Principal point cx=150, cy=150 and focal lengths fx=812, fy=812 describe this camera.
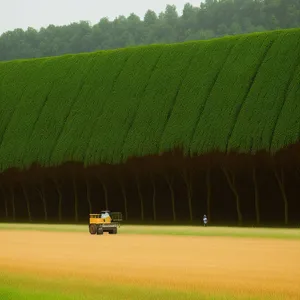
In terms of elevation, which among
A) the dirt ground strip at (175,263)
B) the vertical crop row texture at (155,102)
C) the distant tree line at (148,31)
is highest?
the distant tree line at (148,31)

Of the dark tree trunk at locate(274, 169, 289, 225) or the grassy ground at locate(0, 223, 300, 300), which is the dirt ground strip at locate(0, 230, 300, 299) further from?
the dark tree trunk at locate(274, 169, 289, 225)

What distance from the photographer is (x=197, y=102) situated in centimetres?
6925

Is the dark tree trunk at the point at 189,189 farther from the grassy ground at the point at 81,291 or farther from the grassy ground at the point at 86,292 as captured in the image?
the grassy ground at the point at 86,292

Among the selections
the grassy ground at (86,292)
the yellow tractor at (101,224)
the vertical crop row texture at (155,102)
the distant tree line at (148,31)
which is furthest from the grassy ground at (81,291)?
the distant tree line at (148,31)

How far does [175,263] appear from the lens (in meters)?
27.9

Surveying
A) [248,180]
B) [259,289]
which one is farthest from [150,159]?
[259,289]

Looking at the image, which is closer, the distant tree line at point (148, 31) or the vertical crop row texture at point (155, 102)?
the vertical crop row texture at point (155, 102)

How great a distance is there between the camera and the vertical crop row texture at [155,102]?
64.6m

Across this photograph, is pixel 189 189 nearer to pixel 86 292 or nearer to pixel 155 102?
pixel 155 102

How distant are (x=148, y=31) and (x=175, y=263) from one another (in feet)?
561

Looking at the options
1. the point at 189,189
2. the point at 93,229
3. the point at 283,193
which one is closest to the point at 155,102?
the point at 189,189

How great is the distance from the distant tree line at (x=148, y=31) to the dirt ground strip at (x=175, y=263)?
14605 centimetres

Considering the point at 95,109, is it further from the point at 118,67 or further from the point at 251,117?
the point at 251,117

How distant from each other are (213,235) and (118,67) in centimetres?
3245
